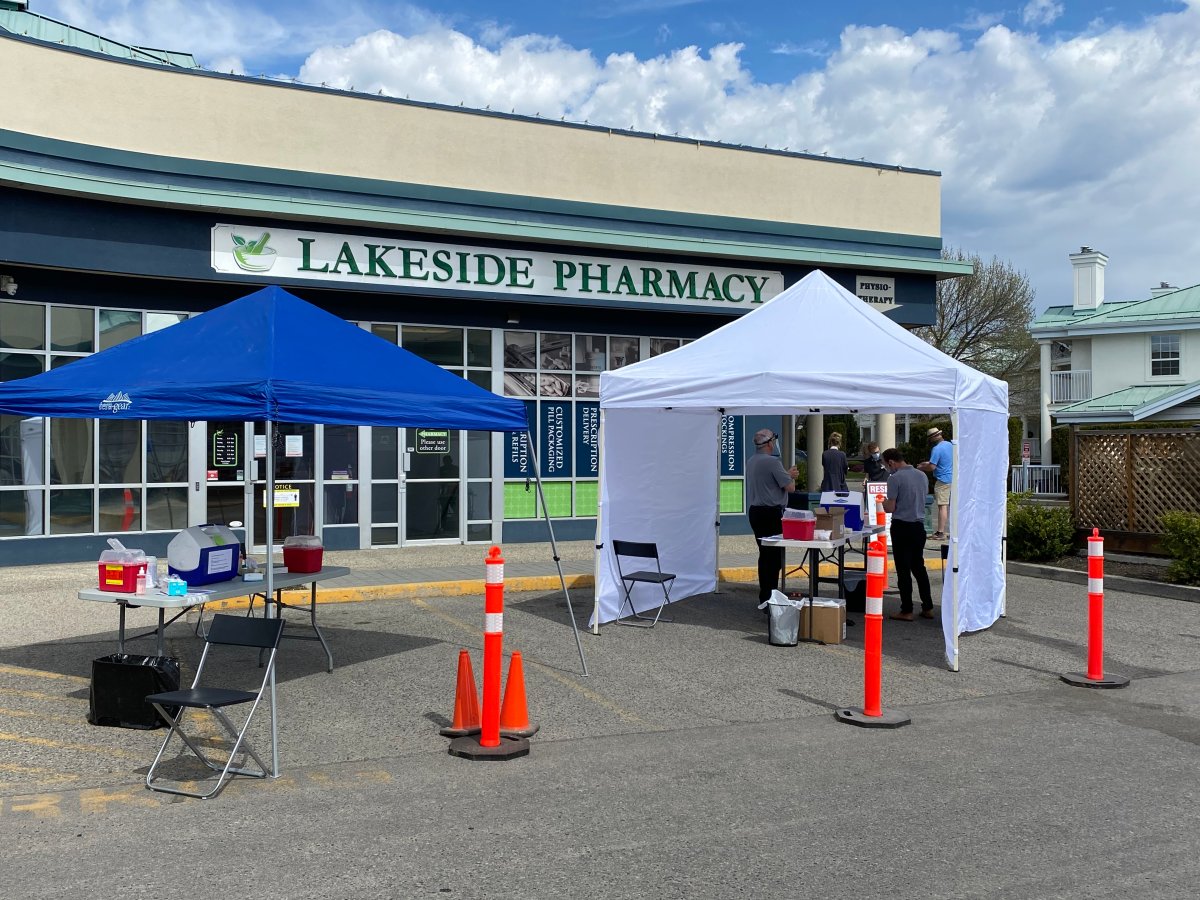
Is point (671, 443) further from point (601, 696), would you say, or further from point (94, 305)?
point (94, 305)

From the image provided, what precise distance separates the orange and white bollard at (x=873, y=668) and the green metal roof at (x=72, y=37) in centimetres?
1516

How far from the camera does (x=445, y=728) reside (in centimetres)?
699

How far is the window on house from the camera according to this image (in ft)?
126

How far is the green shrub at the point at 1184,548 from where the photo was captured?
1318 centimetres

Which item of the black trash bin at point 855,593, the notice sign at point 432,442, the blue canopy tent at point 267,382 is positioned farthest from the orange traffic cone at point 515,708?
the notice sign at point 432,442

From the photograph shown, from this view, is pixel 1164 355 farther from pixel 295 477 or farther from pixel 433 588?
pixel 433 588

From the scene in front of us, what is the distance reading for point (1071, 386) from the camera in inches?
1617

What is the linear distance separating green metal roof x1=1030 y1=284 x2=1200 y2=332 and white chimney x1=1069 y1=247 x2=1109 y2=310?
1144 millimetres

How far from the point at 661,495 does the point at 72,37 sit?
1378 cm

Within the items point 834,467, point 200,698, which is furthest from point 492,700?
point 834,467

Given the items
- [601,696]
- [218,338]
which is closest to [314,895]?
[601,696]

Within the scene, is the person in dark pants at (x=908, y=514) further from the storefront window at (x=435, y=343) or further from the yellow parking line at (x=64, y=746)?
the storefront window at (x=435, y=343)

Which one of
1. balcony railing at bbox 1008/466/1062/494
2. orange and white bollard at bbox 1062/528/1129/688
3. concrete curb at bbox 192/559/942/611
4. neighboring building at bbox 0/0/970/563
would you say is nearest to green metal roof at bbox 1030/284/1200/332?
balcony railing at bbox 1008/466/1062/494

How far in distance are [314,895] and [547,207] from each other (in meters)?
13.8
